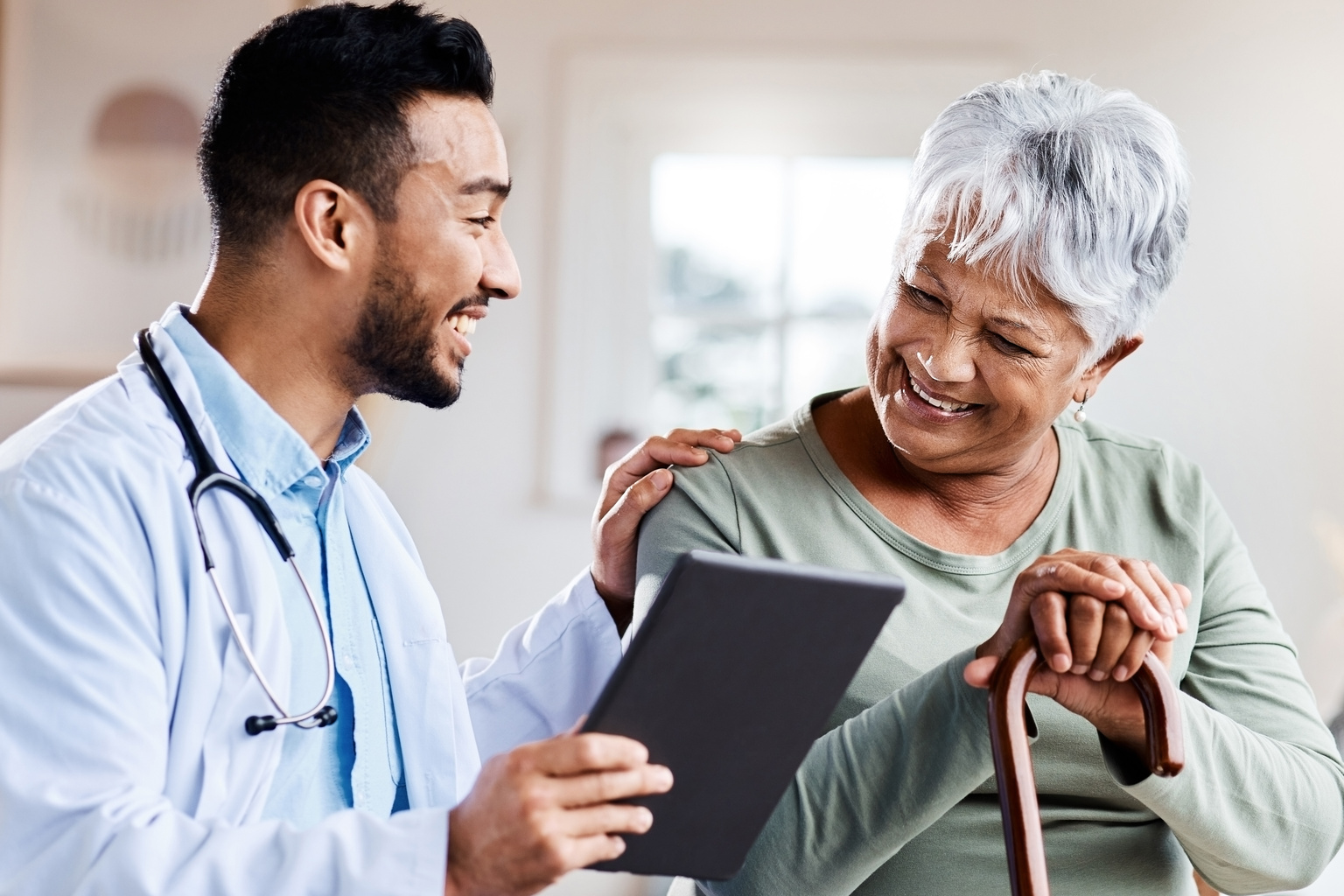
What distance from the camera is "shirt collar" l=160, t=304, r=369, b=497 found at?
116cm

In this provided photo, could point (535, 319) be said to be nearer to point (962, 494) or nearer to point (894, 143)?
point (894, 143)

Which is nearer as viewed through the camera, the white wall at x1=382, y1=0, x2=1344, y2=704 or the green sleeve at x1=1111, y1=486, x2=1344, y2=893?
the green sleeve at x1=1111, y1=486, x2=1344, y2=893

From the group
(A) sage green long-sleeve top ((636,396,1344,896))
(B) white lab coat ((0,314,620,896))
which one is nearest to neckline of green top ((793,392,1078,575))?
(A) sage green long-sleeve top ((636,396,1344,896))

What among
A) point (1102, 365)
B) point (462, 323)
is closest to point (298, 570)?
point (462, 323)

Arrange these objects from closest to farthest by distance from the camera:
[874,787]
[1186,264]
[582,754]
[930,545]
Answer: [582,754] → [874,787] → [930,545] → [1186,264]

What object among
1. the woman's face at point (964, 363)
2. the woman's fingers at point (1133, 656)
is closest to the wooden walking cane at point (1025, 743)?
the woman's fingers at point (1133, 656)

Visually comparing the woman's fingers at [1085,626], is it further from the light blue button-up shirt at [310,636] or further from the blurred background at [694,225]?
the blurred background at [694,225]

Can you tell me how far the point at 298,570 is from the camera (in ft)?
3.79

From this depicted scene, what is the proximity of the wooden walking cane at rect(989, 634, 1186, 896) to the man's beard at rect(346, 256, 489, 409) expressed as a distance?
63cm

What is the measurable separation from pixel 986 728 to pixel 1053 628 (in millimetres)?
120

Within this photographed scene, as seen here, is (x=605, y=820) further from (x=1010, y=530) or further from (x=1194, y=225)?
(x=1194, y=225)

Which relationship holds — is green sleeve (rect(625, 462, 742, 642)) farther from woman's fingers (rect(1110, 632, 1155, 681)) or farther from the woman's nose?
woman's fingers (rect(1110, 632, 1155, 681))

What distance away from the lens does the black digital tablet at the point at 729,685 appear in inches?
32.8

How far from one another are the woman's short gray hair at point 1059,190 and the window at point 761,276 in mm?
2001
